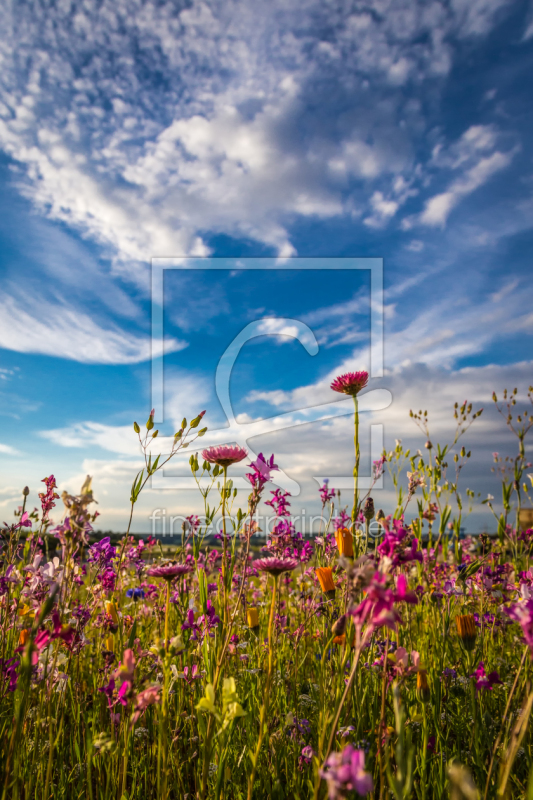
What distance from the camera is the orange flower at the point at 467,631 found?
1976 millimetres

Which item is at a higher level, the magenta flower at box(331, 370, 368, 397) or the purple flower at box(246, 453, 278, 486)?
the magenta flower at box(331, 370, 368, 397)

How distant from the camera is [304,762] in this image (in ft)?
6.31

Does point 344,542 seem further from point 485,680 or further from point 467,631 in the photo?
point 485,680

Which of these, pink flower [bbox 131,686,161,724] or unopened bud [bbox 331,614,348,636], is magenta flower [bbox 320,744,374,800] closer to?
unopened bud [bbox 331,614,348,636]

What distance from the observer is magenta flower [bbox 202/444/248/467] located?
227 cm

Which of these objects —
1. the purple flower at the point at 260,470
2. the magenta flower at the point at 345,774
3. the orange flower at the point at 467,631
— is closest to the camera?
the magenta flower at the point at 345,774

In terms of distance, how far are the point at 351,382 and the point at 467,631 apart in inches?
58.1

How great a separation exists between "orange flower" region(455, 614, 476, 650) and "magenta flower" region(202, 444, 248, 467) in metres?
1.26

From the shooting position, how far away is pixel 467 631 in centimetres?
199

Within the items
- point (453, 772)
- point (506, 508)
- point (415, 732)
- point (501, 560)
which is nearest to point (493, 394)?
point (506, 508)

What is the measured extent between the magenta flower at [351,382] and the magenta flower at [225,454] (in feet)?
2.98

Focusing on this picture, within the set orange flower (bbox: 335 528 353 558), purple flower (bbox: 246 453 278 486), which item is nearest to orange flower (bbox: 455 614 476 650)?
orange flower (bbox: 335 528 353 558)

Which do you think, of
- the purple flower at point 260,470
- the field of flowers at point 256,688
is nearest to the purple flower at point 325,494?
the field of flowers at point 256,688

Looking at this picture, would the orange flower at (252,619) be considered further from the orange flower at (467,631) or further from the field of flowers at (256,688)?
the orange flower at (467,631)
